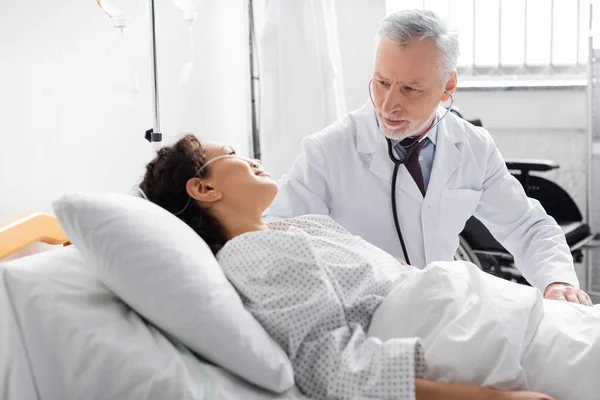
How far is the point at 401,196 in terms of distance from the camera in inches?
80.7

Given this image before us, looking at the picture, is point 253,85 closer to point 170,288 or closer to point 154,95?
point 154,95

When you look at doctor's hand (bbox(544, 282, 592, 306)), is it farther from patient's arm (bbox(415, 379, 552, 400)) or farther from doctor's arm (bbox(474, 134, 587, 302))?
patient's arm (bbox(415, 379, 552, 400))

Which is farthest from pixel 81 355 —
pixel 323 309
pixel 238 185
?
pixel 238 185

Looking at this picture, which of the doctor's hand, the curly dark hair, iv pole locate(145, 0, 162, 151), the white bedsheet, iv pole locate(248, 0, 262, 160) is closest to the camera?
the white bedsheet

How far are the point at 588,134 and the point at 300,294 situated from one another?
7.71ft

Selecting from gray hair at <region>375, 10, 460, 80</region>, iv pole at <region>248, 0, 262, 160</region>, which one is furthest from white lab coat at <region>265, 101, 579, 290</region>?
iv pole at <region>248, 0, 262, 160</region>

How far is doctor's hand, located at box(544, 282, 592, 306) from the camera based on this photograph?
65.4 inches

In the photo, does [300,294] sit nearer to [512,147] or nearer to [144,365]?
[144,365]

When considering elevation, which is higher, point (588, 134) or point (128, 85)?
point (128, 85)

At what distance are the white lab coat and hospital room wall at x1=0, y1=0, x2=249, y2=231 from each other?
69 centimetres

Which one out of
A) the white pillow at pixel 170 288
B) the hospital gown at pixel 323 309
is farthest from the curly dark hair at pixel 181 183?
the white pillow at pixel 170 288

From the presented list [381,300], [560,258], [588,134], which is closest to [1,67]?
[381,300]

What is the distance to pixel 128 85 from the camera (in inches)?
103

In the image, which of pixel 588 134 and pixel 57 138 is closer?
pixel 57 138
